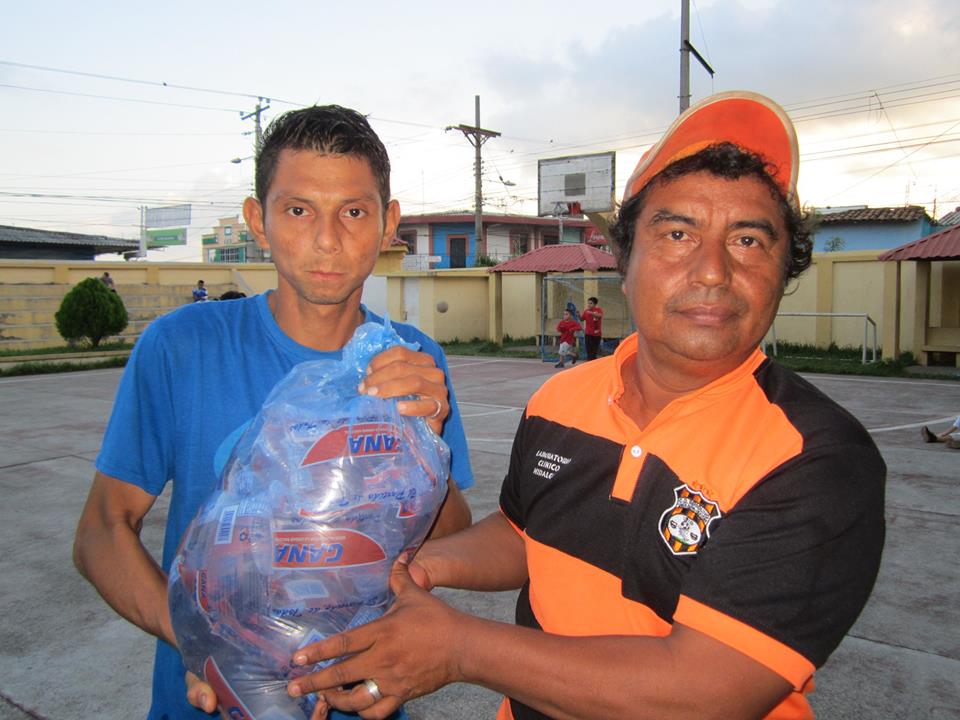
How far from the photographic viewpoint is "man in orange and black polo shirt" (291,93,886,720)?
1126mm

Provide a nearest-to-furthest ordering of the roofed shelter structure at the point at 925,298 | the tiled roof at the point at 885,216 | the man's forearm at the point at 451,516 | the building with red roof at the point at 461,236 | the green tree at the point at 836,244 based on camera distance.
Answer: the man's forearm at the point at 451,516
the roofed shelter structure at the point at 925,298
the tiled roof at the point at 885,216
the green tree at the point at 836,244
the building with red roof at the point at 461,236

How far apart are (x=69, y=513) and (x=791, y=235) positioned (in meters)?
6.04

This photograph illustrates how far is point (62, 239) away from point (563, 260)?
79.9ft

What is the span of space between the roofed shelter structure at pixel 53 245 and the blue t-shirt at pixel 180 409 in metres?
33.4

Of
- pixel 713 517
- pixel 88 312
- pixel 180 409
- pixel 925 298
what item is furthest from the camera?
pixel 88 312

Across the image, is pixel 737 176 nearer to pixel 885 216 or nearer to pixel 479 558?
pixel 479 558

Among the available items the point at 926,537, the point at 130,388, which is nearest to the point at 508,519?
the point at 130,388

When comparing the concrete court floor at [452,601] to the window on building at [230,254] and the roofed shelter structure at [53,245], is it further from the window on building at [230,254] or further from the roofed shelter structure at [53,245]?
the window on building at [230,254]

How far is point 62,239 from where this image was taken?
1244 inches

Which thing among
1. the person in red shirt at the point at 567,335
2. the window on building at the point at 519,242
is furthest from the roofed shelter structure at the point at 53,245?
the person in red shirt at the point at 567,335

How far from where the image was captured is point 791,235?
1.50 metres

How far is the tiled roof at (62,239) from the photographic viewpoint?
2998cm

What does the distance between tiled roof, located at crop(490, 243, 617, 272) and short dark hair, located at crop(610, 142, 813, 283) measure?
17814 millimetres

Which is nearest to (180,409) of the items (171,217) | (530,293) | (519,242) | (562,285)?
(562,285)
